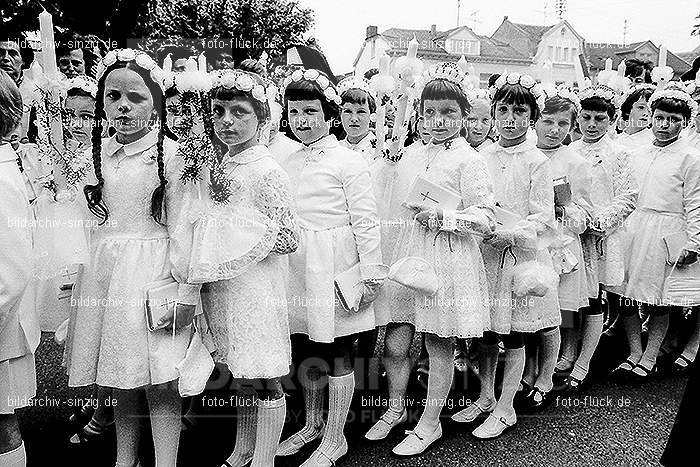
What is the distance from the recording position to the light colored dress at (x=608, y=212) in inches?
176

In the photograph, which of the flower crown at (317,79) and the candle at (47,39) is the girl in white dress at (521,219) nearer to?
the flower crown at (317,79)

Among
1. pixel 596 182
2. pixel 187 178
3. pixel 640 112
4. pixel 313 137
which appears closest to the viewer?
pixel 187 178

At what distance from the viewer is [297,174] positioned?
3.46 meters

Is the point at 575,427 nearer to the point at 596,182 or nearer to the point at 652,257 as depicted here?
the point at 652,257

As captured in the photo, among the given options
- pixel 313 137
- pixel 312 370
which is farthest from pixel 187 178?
pixel 312 370

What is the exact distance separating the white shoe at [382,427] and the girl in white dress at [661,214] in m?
2.08

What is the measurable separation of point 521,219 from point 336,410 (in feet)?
4.96

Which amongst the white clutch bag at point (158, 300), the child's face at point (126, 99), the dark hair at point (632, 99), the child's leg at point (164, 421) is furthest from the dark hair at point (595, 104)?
the child's leg at point (164, 421)

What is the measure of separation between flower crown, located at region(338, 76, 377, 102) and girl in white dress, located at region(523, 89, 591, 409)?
1.16 meters

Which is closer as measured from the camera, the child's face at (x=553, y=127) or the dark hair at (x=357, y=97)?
the dark hair at (x=357, y=97)

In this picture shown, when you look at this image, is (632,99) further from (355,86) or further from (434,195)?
(434,195)

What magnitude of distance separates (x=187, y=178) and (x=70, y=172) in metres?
0.63

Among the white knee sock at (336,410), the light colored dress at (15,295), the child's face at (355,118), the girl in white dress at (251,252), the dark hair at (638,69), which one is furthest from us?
the dark hair at (638,69)

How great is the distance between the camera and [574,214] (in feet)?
13.7
